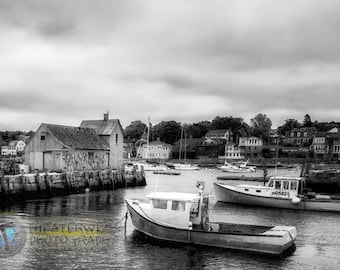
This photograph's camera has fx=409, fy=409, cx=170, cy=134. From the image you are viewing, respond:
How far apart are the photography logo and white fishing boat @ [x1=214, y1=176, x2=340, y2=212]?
20352 mm

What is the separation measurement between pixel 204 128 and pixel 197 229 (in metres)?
153

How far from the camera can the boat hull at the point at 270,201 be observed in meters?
35.3

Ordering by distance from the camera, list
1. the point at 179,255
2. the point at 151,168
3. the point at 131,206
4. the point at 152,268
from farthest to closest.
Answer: the point at 151,168, the point at 131,206, the point at 179,255, the point at 152,268

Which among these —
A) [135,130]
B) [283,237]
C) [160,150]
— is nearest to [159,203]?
[283,237]

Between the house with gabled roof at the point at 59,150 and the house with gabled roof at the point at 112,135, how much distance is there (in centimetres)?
318

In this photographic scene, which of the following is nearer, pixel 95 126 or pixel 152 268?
pixel 152 268

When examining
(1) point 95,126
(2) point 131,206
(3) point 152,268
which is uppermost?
(1) point 95,126

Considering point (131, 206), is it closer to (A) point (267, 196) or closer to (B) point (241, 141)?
(A) point (267, 196)

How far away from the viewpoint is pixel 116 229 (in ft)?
87.2

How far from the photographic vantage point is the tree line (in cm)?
16588

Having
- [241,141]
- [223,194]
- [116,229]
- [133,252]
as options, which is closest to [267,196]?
[223,194]

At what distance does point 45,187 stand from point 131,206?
1808 centimetres

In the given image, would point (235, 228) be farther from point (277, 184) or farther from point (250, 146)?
point (250, 146)

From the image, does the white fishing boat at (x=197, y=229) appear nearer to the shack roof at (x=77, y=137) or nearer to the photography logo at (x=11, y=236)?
the photography logo at (x=11, y=236)
